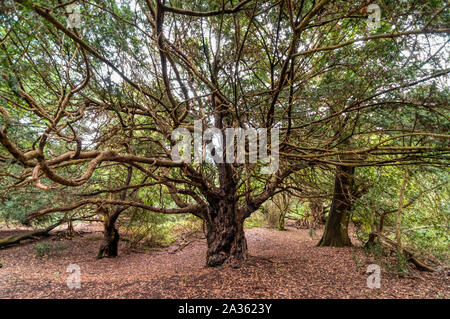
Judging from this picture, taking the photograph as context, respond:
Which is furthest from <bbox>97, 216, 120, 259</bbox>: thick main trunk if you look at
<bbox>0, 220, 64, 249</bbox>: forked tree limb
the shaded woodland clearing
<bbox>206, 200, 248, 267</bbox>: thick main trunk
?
<bbox>206, 200, 248, 267</bbox>: thick main trunk

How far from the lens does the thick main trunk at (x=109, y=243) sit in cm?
585

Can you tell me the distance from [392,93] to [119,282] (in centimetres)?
477

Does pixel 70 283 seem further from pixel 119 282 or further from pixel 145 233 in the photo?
pixel 145 233

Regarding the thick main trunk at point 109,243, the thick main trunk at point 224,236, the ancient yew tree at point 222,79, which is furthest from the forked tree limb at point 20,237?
the thick main trunk at point 224,236

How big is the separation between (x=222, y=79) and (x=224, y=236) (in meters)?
3.18

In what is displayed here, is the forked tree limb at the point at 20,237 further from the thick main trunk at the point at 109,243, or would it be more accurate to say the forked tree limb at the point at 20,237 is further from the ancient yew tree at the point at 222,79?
the ancient yew tree at the point at 222,79

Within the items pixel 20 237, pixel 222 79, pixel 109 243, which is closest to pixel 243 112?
pixel 222 79

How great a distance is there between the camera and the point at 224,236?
4289mm

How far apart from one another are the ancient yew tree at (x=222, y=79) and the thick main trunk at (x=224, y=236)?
22 mm

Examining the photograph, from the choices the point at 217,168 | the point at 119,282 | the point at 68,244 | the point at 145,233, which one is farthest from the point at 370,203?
the point at 68,244

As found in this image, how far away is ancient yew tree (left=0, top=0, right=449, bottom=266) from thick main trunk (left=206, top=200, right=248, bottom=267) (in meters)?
0.02

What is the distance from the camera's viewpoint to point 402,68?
7.88ft

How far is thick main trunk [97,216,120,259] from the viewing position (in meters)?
5.85

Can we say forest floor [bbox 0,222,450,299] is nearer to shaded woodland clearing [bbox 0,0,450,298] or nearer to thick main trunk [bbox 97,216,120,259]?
shaded woodland clearing [bbox 0,0,450,298]
